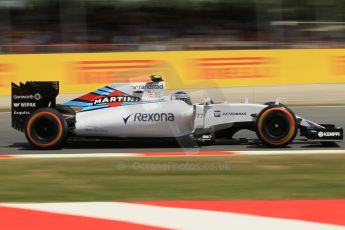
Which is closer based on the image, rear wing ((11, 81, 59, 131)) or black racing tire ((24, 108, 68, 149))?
black racing tire ((24, 108, 68, 149))

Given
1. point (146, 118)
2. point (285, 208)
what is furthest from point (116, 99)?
point (285, 208)

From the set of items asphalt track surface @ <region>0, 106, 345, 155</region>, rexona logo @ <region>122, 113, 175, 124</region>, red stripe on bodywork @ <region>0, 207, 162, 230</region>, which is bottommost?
red stripe on bodywork @ <region>0, 207, 162, 230</region>

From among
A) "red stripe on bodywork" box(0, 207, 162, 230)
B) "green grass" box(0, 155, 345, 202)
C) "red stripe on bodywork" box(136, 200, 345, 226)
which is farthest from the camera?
"green grass" box(0, 155, 345, 202)

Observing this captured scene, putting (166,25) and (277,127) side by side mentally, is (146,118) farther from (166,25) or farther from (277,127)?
(166,25)

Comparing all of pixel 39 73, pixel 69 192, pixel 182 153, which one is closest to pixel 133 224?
pixel 69 192

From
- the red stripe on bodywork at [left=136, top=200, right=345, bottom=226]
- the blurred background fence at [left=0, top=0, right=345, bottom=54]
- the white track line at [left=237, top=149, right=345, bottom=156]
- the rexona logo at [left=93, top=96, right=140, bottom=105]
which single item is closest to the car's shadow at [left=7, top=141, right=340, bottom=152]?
the white track line at [left=237, top=149, right=345, bottom=156]

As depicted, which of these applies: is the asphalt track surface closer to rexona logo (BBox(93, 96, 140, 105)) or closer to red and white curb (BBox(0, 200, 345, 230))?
rexona logo (BBox(93, 96, 140, 105))

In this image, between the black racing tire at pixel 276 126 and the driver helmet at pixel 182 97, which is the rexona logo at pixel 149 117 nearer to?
the driver helmet at pixel 182 97

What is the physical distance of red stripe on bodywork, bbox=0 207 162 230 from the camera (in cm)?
405

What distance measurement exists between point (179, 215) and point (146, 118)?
10.9 ft

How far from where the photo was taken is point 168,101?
761 centimetres

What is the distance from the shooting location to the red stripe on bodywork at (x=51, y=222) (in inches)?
160

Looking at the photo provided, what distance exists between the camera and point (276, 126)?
7.54 metres

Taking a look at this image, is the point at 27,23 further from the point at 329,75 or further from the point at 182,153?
the point at 182,153
